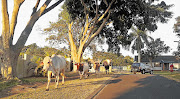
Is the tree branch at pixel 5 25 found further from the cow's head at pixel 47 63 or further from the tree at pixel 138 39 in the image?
the tree at pixel 138 39

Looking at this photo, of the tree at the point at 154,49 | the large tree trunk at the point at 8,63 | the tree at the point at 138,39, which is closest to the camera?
the large tree trunk at the point at 8,63

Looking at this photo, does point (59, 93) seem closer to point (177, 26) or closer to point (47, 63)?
point (47, 63)

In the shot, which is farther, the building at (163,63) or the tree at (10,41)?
the building at (163,63)

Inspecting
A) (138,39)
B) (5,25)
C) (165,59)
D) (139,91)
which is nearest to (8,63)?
(5,25)

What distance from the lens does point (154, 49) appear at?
65438mm

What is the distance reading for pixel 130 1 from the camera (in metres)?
24.0

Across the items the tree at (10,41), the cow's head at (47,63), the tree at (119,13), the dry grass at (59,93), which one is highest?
the tree at (119,13)

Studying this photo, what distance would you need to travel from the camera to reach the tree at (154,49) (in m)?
65.1

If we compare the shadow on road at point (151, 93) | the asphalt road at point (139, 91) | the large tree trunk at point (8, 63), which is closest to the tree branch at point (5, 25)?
the large tree trunk at point (8, 63)

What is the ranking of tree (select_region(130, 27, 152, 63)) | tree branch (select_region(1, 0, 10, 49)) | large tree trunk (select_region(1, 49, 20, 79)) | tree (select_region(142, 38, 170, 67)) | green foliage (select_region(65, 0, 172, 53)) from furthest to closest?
tree (select_region(142, 38, 170, 67)), tree (select_region(130, 27, 152, 63)), green foliage (select_region(65, 0, 172, 53)), tree branch (select_region(1, 0, 10, 49)), large tree trunk (select_region(1, 49, 20, 79))

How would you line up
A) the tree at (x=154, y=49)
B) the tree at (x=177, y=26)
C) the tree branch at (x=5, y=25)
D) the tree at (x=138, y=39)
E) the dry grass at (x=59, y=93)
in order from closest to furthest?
the dry grass at (x=59, y=93) < the tree branch at (x=5, y=25) < the tree at (x=177, y=26) < the tree at (x=138, y=39) < the tree at (x=154, y=49)

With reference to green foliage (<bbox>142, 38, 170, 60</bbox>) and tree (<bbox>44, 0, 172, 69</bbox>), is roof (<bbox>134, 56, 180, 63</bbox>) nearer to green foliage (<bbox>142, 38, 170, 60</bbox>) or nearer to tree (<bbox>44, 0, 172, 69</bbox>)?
green foliage (<bbox>142, 38, 170, 60</bbox>)

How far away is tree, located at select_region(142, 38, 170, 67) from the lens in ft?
214

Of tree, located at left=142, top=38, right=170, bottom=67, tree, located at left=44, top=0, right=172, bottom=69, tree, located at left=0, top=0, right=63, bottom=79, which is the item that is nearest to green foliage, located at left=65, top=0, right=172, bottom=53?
tree, located at left=44, top=0, right=172, bottom=69
